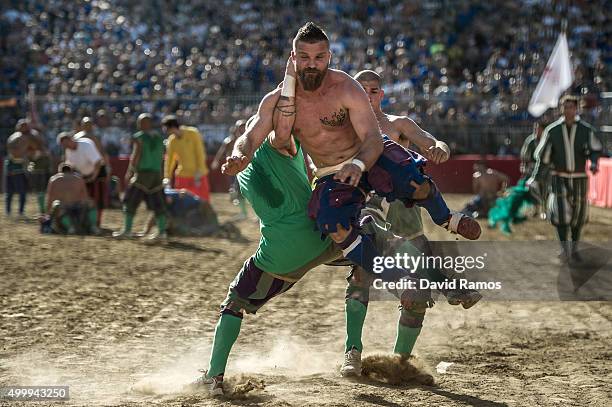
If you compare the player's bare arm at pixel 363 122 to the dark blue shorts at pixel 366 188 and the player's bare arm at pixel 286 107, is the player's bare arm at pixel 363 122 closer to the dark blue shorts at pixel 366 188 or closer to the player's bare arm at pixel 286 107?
the dark blue shorts at pixel 366 188

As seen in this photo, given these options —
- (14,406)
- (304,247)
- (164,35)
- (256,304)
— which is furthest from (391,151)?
(164,35)

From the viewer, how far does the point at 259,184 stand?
215 inches

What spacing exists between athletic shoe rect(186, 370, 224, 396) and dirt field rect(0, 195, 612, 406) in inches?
4.3

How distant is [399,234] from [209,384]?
1.70 meters

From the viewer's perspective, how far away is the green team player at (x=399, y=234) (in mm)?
5672

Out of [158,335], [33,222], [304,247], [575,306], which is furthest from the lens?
[33,222]

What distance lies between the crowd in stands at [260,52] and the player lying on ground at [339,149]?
17672mm

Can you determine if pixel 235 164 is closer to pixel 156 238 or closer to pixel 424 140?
pixel 424 140

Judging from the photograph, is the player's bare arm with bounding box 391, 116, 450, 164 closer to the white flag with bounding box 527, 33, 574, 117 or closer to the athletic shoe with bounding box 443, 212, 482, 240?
the athletic shoe with bounding box 443, 212, 482, 240

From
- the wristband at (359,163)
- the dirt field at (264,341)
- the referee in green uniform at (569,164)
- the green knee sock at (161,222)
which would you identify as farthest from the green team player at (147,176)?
the wristband at (359,163)

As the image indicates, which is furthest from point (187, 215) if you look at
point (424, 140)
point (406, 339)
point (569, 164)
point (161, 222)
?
point (424, 140)

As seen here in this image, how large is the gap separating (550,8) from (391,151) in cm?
2395

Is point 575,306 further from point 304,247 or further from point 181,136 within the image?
point 181,136

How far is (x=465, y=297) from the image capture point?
5320mm
